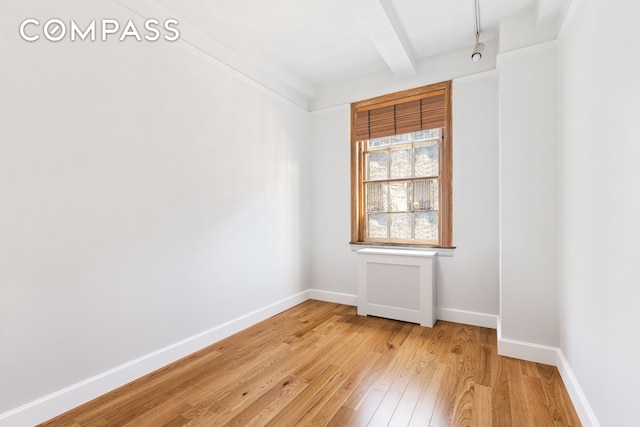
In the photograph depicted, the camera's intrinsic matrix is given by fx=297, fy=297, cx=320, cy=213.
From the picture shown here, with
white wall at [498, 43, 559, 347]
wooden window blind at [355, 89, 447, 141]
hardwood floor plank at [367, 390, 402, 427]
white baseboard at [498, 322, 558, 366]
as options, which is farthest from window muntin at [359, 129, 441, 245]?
hardwood floor plank at [367, 390, 402, 427]

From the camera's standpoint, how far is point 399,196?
3.74 metres

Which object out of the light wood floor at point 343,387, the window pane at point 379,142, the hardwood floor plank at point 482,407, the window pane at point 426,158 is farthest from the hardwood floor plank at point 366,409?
the window pane at point 379,142

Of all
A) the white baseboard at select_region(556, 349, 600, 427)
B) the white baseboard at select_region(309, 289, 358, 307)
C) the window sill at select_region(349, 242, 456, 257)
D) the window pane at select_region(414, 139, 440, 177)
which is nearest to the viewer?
the white baseboard at select_region(556, 349, 600, 427)

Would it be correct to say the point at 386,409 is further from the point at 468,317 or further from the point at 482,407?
the point at 468,317

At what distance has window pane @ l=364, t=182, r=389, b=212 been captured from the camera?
12.6 ft

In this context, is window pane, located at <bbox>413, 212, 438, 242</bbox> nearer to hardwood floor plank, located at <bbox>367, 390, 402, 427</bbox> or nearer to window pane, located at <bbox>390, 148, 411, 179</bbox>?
window pane, located at <bbox>390, 148, 411, 179</bbox>

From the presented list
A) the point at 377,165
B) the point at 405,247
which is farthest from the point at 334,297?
the point at 377,165

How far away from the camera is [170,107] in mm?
2438

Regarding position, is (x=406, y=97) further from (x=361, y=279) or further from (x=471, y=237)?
(x=361, y=279)

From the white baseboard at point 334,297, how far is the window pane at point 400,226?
969 mm

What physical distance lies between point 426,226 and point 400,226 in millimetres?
324

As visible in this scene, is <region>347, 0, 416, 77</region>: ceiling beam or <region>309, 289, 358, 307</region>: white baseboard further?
<region>309, 289, 358, 307</region>: white baseboard

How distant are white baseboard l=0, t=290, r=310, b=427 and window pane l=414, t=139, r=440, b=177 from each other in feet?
8.54

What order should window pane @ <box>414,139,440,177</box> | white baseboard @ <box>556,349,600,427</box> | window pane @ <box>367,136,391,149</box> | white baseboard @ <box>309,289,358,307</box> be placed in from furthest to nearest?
white baseboard @ <box>309,289,358,307</box> → window pane @ <box>367,136,391,149</box> → window pane @ <box>414,139,440,177</box> → white baseboard @ <box>556,349,600,427</box>
